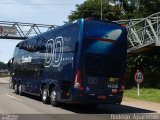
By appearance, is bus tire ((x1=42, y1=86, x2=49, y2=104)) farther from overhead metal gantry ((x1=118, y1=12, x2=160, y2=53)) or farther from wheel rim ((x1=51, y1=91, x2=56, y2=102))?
overhead metal gantry ((x1=118, y1=12, x2=160, y2=53))

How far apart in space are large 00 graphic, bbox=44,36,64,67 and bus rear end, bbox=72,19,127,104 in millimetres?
2048

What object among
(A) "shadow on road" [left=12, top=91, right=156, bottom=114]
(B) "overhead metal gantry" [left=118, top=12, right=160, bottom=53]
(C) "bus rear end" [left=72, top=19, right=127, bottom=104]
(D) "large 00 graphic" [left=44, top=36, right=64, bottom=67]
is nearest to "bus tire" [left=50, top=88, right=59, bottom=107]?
(A) "shadow on road" [left=12, top=91, right=156, bottom=114]

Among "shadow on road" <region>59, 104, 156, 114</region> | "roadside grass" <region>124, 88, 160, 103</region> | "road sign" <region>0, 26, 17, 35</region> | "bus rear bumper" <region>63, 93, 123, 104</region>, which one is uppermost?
"road sign" <region>0, 26, 17, 35</region>

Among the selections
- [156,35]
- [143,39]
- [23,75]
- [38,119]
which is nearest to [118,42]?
[38,119]

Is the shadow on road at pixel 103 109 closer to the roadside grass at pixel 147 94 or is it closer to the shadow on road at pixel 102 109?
the shadow on road at pixel 102 109

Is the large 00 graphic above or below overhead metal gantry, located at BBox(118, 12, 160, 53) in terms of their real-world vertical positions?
below

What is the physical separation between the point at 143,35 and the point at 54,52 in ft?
49.5

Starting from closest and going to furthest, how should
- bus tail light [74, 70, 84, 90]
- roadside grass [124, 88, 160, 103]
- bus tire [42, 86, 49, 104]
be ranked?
bus tail light [74, 70, 84, 90] < bus tire [42, 86, 49, 104] < roadside grass [124, 88, 160, 103]

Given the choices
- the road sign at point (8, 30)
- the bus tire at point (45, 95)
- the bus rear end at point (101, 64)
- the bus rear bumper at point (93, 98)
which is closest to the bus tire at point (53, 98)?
the bus tire at point (45, 95)

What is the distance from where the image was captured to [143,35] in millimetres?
35250

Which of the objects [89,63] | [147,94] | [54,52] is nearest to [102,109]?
[89,63]

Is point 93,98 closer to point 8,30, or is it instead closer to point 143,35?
point 143,35

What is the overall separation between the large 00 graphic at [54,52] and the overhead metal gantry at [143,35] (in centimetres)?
1191

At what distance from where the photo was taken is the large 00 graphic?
816 inches
